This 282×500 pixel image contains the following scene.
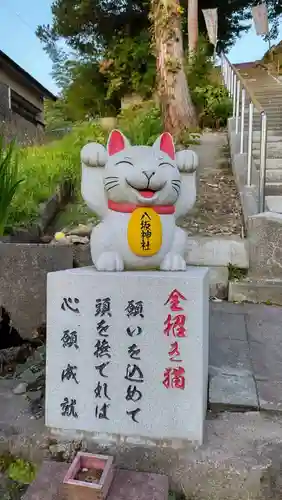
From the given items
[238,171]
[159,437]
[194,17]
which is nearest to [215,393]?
[159,437]

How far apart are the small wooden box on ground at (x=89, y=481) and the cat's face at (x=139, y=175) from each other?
46.2 inches

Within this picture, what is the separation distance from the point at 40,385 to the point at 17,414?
0.26 m

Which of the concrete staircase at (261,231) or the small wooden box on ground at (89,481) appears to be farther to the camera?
the concrete staircase at (261,231)

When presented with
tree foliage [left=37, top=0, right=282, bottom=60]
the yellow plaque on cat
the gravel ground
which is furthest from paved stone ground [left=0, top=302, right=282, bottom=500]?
tree foliage [left=37, top=0, right=282, bottom=60]

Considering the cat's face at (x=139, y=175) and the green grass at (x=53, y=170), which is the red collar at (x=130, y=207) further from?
the green grass at (x=53, y=170)

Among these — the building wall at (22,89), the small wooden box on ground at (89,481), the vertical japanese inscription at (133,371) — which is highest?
the building wall at (22,89)

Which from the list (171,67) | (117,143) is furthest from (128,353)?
(171,67)

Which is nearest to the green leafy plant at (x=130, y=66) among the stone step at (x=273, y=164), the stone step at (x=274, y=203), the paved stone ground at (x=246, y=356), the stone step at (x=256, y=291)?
the stone step at (x=273, y=164)

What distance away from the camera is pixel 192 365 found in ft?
6.07

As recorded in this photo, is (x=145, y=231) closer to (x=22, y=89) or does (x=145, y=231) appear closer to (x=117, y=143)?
(x=117, y=143)

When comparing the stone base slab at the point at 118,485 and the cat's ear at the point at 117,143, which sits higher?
the cat's ear at the point at 117,143

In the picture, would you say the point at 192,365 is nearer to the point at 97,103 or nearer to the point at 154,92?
the point at 154,92

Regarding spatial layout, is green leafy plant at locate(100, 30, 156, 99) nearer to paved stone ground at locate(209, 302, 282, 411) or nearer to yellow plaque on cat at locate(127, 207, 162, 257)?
paved stone ground at locate(209, 302, 282, 411)

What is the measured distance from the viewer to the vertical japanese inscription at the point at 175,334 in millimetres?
1845
